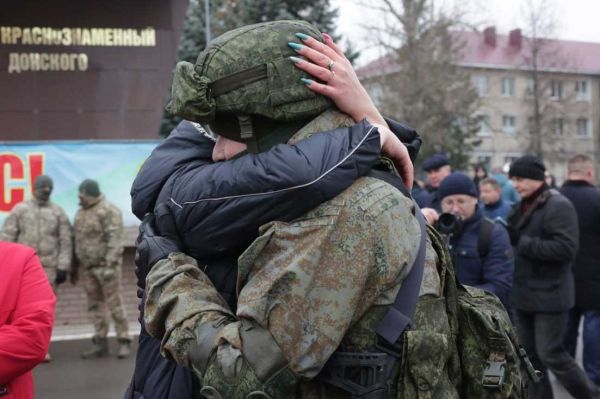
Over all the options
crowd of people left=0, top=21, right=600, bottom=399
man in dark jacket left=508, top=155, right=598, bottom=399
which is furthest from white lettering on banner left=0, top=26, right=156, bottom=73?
crowd of people left=0, top=21, right=600, bottom=399

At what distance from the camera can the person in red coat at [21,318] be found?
276 centimetres

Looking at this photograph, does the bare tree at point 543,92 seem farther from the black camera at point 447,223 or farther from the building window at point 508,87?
the black camera at point 447,223

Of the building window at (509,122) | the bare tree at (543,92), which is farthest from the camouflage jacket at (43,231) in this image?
the building window at (509,122)

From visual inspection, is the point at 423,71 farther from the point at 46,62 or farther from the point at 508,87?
the point at 508,87

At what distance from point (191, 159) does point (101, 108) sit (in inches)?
332

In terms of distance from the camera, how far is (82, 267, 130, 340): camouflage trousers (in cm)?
859

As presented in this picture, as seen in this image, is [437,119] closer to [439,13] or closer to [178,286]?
[439,13]

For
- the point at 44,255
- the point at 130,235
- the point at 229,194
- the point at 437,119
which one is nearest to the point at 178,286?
the point at 229,194

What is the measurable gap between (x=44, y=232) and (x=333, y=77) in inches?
286

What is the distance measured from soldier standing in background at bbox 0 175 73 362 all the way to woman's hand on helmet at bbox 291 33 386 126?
7.14 metres

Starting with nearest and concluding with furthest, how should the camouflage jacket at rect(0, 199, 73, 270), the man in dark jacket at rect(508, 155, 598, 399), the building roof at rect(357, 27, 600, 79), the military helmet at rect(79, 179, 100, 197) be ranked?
the man in dark jacket at rect(508, 155, 598, 399), the camouflage jacket at rect(0, 199, 73, 270), the military helmet at rect(79, 179, 100, 197), the building roof at rect(357, 27, 600, 79)

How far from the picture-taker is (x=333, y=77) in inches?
69.5

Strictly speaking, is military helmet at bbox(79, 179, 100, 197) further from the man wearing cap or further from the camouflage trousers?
the man wearing cap

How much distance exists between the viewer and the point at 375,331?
168 centimetres
